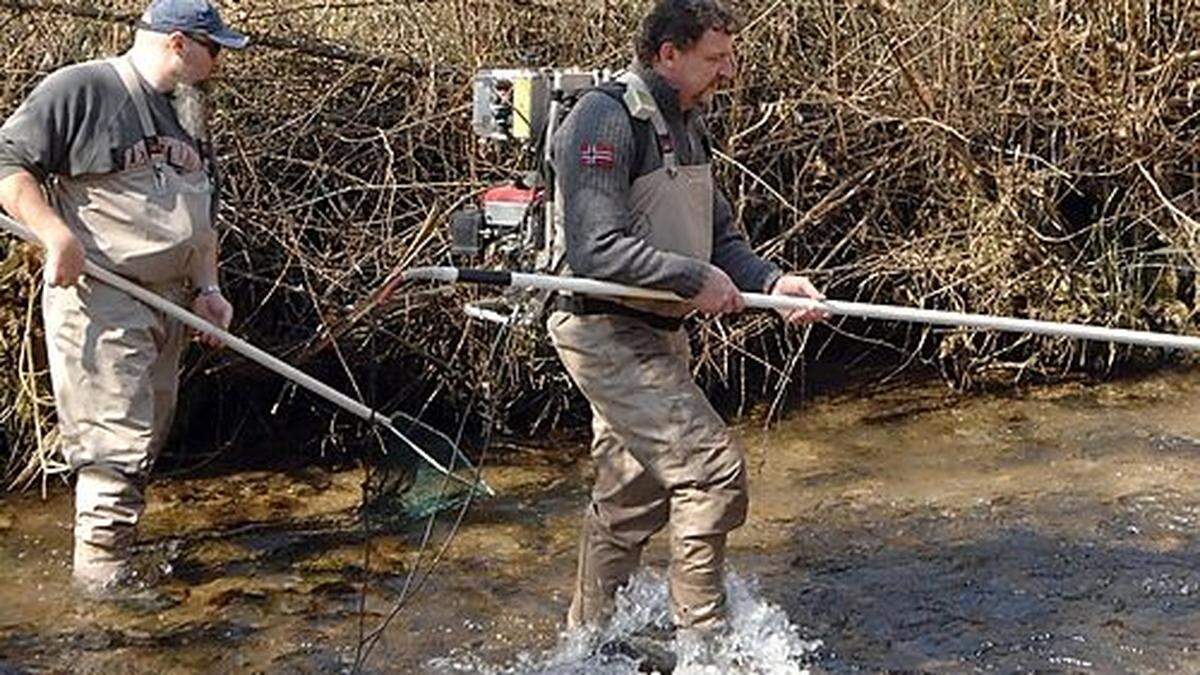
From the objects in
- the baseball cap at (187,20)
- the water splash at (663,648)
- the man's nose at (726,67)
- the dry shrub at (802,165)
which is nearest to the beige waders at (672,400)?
the water splash at (663,648)

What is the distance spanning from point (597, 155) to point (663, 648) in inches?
60.4

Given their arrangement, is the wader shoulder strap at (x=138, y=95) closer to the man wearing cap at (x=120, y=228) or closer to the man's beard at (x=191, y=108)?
the man wearing cap at (x=120, y=228)

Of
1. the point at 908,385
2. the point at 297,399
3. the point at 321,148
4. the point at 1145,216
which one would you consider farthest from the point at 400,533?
the point at 1145,216

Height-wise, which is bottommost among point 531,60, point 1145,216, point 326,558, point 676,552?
point 326,558

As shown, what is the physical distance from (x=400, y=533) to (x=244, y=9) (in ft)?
8.08

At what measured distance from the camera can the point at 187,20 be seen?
5.37 metres

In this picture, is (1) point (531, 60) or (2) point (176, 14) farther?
(1) point (531, 60)

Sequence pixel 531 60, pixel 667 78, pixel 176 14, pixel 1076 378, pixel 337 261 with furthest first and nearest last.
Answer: pixel 1076 378 → pixel 531 60 → pixel 337 261 → pixel 176 14 → pixel 667 78

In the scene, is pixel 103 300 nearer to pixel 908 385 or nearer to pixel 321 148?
pixel 321 148

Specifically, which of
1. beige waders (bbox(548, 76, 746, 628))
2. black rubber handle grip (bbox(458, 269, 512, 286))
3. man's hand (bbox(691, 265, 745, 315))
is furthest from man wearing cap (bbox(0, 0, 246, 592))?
man's hand (bbox(691, 265, 745, 315))

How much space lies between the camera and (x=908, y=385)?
27.7 feet

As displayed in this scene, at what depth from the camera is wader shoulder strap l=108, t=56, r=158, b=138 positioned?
539 cm

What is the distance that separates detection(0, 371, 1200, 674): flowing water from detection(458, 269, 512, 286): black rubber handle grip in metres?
1.18

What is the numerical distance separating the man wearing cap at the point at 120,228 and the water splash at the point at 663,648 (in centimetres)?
129
